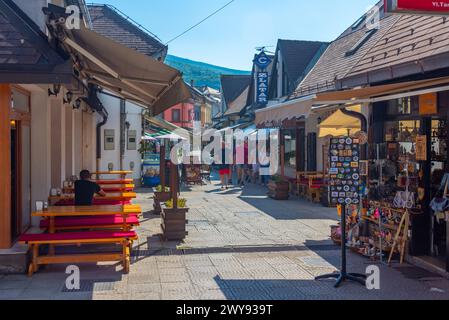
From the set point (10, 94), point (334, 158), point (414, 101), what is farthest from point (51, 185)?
point (414, 101)

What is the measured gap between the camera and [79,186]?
31.4 ft

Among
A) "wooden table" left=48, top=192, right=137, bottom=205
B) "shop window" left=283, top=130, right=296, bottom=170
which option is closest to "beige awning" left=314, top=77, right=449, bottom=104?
"wooden table" left=48, top=192, right=137, bottom=205

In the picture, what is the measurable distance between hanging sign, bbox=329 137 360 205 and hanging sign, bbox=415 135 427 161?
51.4 inches

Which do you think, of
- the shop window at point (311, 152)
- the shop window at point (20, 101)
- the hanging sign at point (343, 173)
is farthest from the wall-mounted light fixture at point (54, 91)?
the shop window at point (311, 152)

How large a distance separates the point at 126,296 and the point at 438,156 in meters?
5.02

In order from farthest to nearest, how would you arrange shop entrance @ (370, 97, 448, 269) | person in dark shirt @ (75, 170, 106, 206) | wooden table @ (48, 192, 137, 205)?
wooden table @ (48, 192, 137, 205), person in dark shirt @ (75, 170, 106, 206), shop entrance @ (370, 97, 448, 269)

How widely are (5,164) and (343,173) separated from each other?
15.4ft

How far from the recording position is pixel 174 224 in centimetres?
1042

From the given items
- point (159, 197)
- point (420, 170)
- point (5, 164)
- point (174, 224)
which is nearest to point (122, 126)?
point (159, 197)

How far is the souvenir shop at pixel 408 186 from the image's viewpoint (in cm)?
820

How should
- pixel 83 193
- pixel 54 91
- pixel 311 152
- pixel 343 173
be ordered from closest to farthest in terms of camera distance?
pixel 343 173
pixel 54 91
pixel 83 193
pixel 311 152

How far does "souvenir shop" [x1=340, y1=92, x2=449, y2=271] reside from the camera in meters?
8.20

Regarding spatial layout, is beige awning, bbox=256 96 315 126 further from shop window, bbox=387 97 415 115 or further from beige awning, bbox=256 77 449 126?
shop window, bbox=387 97 415 115

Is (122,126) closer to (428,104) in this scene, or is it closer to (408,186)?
(408,186)
